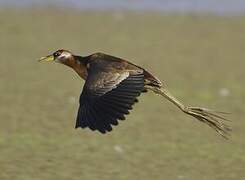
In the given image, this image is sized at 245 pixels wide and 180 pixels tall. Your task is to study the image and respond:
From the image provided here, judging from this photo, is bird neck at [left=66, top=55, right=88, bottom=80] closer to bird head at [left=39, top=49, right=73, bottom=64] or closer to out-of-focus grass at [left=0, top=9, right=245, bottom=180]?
bird head at [left=39, top=49, right=73, bottom=64]

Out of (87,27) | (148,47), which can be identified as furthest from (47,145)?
(87,27)

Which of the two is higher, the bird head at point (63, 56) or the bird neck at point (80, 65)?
the bird head at point (63, 56)

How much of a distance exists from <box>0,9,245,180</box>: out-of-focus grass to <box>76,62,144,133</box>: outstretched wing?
1.32 m

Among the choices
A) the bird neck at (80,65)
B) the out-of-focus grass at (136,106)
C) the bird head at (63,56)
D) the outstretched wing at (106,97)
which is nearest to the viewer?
the outstretched wing at (106,97)

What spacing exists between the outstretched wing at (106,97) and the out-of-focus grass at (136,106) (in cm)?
132

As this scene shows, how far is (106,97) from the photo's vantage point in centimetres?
601

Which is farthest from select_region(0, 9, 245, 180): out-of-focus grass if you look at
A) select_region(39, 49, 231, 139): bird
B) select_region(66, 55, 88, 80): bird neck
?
select_region(39, 49, 231, 139): bird

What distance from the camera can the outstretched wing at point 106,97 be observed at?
229 inches

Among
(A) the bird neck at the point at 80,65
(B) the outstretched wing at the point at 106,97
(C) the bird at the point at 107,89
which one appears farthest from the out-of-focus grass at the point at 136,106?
(B) the outstretched wing at the point at 106,97

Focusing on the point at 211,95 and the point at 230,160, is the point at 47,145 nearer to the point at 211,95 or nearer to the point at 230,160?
the point at 230,160

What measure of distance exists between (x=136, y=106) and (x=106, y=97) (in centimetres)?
449

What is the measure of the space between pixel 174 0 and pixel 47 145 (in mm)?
11833

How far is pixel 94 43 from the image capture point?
1456 cm

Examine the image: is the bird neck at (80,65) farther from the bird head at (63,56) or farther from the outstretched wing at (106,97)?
the outstretched wing at (106,97)
